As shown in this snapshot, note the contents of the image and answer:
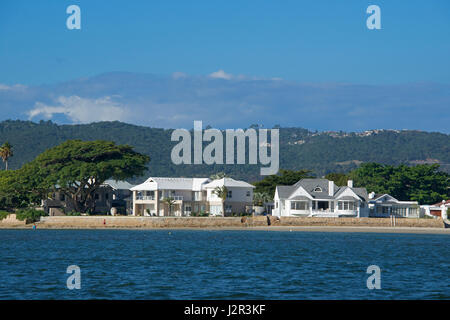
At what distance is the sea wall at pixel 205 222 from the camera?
3467 inches

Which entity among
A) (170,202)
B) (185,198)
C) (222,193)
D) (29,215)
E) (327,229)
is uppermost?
(222,193)

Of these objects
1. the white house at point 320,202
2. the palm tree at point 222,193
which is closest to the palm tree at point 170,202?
the palm tree at point 222,193

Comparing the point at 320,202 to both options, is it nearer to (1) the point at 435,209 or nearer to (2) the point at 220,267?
(1) the point at 435,209

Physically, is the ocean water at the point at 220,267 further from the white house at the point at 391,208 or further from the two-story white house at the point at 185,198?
the white house at the point at 391,208

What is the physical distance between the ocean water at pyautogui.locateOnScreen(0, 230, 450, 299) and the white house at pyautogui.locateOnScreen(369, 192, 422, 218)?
2916 cm

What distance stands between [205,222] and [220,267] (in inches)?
1756

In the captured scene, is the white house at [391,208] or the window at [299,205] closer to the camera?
the window at [299,205]

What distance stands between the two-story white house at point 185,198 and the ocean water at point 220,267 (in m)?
25.7

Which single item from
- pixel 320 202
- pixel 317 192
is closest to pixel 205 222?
pixel 320 202

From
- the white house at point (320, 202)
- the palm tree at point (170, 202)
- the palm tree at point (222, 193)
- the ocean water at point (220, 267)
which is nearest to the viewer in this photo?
the ocean water at point (220, 267)

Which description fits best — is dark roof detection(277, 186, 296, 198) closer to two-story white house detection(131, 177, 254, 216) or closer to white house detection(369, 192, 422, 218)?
two-story white house detection(131, 177, 254, 216)

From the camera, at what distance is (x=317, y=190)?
96750 mm

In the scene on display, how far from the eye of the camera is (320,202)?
3743 inches
